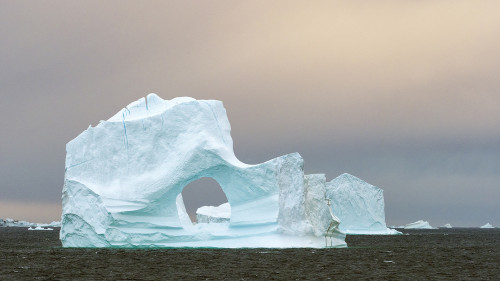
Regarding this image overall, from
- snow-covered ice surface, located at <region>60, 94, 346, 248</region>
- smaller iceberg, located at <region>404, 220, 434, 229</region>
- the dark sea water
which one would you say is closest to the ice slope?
snow-covered ice surface, located at <region>60, 94, 346, 248</region>

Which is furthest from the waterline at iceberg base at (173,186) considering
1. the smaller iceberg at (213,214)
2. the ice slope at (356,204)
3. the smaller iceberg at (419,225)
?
the smaller iceberg at (419,225)

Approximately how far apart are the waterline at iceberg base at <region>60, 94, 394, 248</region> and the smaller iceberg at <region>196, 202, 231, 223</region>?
40.3 feet

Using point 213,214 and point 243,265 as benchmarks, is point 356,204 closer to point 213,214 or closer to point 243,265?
point 213,214

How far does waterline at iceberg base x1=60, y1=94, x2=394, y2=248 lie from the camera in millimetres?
27719

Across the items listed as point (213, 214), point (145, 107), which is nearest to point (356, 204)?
point (213, 214)

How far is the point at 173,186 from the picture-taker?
28203 millimetres

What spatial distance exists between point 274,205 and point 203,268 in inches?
297

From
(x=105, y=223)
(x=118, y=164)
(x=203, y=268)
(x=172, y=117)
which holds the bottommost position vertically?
(x=203, y=268)

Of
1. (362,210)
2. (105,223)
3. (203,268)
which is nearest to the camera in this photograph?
(203,268)

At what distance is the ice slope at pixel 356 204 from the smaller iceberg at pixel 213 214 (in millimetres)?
7908

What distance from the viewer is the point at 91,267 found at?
2214 cm

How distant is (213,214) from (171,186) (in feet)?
53.4

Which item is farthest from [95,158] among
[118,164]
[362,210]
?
[362,210]

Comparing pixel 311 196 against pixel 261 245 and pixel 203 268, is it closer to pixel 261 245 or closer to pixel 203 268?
pixel 261 245
